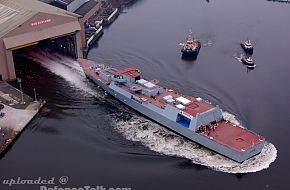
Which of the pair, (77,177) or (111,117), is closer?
(77,177)

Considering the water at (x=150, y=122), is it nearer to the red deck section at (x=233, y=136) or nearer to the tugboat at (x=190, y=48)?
the tugboat at (x=190, y=48)

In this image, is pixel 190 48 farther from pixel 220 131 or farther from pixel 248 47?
pixel 220 131

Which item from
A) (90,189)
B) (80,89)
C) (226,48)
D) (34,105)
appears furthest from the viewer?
(226,48)

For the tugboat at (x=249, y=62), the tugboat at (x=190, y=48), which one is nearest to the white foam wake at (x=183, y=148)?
the tugboat at (x=249, y=62)

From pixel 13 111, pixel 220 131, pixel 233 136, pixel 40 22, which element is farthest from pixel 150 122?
pixel 40 22

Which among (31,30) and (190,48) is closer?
(31,30)

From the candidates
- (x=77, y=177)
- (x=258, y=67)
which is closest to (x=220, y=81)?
(x=258, y=67)

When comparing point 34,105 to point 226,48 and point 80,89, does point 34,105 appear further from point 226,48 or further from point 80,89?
point 226,48

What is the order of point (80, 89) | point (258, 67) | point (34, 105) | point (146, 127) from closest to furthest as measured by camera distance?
point (146, 127)
point (34, 105)
point (80, 89)
point (258, 67)
